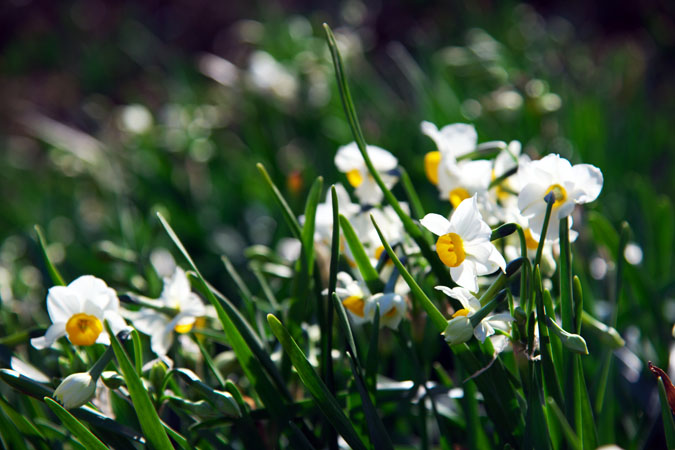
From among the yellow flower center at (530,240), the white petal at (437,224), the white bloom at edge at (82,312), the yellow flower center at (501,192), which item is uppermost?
the white petal at (437,224)

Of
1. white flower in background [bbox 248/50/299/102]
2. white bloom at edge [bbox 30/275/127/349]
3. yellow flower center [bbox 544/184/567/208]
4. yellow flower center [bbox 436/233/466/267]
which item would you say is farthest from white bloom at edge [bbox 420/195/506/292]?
white flower in background [bbox 248/50/299/102]

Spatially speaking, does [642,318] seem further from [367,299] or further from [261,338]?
[261,338]

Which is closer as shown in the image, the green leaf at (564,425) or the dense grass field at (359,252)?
the green leaf at (564,425)

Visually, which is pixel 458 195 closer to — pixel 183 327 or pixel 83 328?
pixel 183 327

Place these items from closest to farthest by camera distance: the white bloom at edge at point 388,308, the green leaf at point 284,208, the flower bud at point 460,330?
the flower bud at point 460,330 → the white bloom at edge at point 388,308 → the green leaf at point 284,208

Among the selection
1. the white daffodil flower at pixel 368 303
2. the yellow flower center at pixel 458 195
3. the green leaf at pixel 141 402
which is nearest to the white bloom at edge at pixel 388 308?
the white daffodil flower at pixel 368 303

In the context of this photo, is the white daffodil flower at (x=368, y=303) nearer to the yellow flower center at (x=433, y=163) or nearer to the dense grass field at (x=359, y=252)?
the dense grass field at (x=359, y=252)

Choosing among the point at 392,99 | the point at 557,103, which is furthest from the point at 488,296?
the point at 392,99
